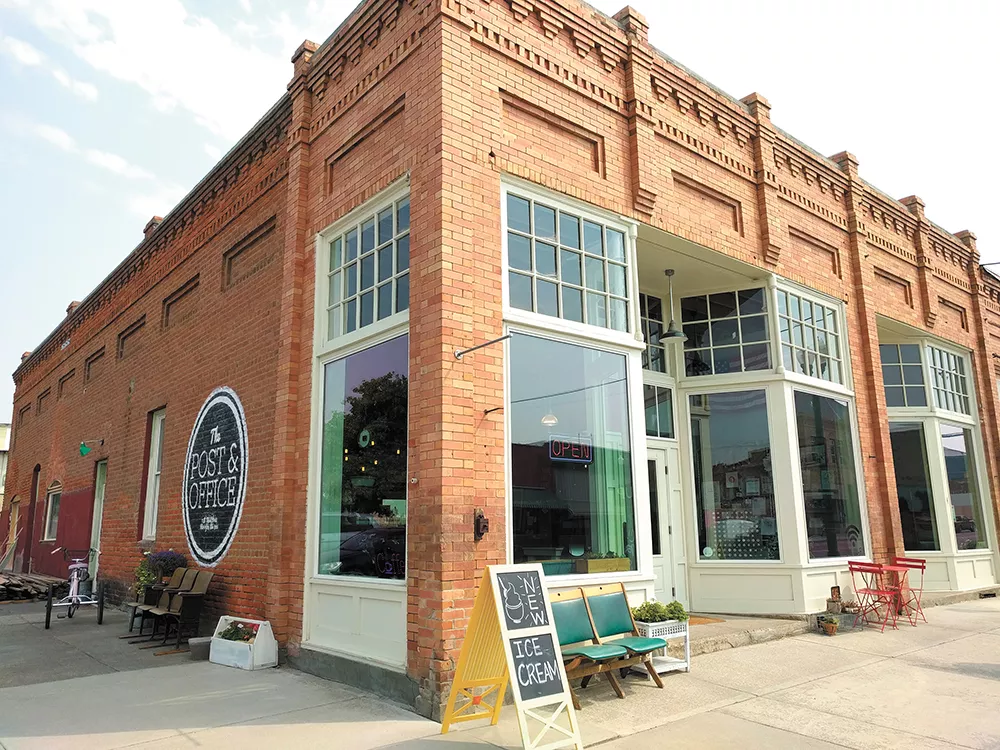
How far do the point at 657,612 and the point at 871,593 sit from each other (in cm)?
496

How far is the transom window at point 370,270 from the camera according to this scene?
717 centimetres

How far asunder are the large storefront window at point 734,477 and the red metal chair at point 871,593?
4.41 ft

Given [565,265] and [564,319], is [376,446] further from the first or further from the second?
[565,265]

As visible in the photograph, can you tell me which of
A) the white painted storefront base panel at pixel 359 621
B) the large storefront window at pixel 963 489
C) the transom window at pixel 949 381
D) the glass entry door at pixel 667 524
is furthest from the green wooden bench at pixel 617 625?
the transom window at pixel 949 381

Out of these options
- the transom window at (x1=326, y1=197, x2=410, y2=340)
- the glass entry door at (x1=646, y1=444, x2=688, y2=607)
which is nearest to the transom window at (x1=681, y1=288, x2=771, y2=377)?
the glass entry door at (x1=646, y1=444, x2=688, y2=607)

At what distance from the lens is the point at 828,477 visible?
10.3 meters

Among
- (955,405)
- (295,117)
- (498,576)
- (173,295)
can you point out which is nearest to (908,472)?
(955,405)

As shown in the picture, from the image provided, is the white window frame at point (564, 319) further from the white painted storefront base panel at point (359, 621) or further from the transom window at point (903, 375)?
the transom window at point (903, 375)

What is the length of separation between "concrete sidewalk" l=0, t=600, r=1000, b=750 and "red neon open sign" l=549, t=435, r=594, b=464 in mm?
2090

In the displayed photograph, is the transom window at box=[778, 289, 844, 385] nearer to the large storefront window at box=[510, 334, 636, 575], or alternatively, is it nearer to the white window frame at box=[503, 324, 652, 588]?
the white window frame at box=[503, 324, 652, 588]

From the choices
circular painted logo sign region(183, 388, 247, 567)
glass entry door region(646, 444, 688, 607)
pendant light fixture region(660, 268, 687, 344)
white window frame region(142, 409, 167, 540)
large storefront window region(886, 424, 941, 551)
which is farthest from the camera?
large storefront window region(886, 424, 941, 551)

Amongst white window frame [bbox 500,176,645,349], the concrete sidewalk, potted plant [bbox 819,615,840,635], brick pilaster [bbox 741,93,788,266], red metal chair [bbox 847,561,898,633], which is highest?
brick pilaster [bbox 741,93,788,266]

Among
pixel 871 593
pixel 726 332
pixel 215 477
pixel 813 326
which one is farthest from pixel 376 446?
pixel 871 593

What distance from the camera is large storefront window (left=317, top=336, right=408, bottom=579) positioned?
6727 mm
